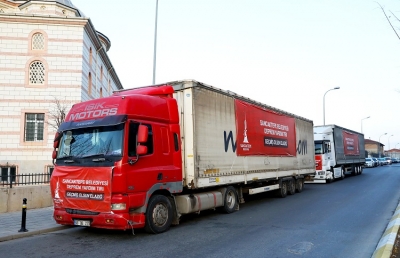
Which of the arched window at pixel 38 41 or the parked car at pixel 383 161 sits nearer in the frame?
the arched window at pixel 38 41

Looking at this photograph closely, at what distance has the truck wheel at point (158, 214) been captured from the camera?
7.84 meters

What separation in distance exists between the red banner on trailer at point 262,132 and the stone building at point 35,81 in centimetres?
1331

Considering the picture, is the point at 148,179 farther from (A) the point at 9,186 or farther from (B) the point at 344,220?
(A) the point at 9,186

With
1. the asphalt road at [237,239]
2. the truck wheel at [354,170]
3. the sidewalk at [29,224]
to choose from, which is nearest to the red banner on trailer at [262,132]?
the asphalt road at [237,239]

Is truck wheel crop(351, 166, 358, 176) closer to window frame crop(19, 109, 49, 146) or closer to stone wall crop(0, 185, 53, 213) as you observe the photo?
window frame crop(19, 109, 49, 146)

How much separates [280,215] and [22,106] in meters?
18.6

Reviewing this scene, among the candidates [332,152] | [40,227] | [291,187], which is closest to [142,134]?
[40,227]

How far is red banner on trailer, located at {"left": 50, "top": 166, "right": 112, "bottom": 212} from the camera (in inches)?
283

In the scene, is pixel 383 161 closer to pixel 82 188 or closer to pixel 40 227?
pixel 40 227

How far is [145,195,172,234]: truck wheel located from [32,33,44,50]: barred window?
61.9 ft

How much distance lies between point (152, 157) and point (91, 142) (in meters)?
1.42

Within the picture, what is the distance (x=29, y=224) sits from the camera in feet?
30.3

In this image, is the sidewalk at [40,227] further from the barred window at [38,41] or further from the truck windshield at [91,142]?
the barred window at [38,41]

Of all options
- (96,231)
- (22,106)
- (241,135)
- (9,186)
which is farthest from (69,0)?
(96,231)
